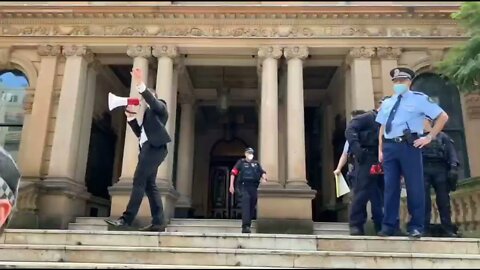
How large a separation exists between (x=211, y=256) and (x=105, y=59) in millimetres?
11732

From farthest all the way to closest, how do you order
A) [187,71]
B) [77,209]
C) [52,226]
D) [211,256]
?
[187,71], [77,209], [52,226], [211,256]

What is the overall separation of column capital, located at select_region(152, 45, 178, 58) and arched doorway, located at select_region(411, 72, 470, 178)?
8.02m

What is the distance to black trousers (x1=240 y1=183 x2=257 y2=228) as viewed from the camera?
8.86 m

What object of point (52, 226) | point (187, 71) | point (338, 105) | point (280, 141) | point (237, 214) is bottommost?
point (52, 226)

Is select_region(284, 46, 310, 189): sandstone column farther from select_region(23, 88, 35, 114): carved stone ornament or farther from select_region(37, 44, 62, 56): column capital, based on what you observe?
select_region(23, 88, 35, 114): carved stone ornament

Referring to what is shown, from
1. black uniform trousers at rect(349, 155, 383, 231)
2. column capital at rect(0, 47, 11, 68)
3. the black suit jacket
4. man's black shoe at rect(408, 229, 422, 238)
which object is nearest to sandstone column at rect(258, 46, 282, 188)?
black uniform trousers at rect(349, 155, 383, 231)

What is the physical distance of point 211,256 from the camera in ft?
15.1

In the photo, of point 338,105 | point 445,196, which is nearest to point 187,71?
point 338,105

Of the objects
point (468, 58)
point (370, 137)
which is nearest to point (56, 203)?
point (370, 137)

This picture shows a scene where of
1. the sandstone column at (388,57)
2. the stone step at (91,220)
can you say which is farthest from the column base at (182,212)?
the sandstone column at (388,57)

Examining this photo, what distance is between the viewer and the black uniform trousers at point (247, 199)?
8859mm

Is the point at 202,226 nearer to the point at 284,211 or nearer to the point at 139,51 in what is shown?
the point at 284,211

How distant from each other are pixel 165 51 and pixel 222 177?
26.0 ft

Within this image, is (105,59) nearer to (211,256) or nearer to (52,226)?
(52,226)
